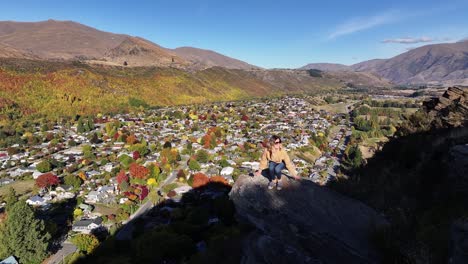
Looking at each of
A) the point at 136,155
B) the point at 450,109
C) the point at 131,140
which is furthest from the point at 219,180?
the point at 131,140

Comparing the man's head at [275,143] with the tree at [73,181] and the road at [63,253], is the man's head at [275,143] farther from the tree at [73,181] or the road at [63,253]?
the tree at [73,181]

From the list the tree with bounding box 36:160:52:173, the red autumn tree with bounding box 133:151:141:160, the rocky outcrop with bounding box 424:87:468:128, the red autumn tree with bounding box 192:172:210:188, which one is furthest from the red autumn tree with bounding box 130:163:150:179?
the rocky outcrop with bounding box 424:87:468:128

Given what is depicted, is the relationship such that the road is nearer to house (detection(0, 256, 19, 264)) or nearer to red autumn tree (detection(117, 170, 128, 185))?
house (detection(0, 256, 19, 264))

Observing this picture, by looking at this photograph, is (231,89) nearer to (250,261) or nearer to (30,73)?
(30,73)

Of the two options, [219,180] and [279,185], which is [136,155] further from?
[279,185]

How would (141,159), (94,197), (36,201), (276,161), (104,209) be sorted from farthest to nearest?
(141,159) → (94,197) → (36,201) → (104,209) → (276,161)

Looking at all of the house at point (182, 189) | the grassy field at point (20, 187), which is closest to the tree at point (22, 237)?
→ the house at point (182, 189)
